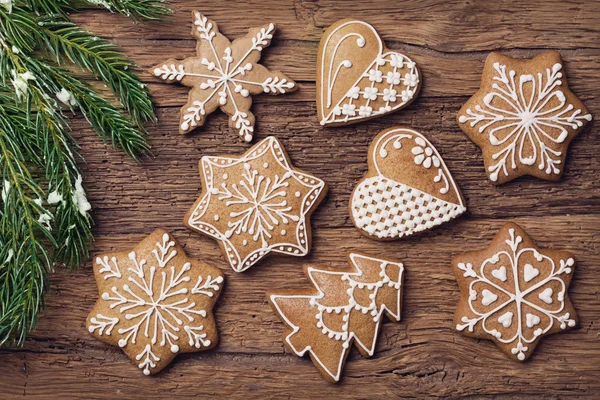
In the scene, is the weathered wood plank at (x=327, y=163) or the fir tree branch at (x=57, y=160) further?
the weathered wood plank at (x=327, y=163)

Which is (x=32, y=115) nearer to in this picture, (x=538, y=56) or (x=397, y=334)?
(x=397, y=334)

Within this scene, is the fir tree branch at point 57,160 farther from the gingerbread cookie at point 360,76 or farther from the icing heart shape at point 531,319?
the icing heart shape at point 531,319

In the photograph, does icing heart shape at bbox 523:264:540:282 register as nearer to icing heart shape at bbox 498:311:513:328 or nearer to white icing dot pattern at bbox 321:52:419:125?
icing heart shape at bbox 498:311:513:328

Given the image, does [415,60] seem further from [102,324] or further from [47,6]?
[102,324]

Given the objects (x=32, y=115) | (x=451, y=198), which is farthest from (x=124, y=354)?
(x=451, y=198)

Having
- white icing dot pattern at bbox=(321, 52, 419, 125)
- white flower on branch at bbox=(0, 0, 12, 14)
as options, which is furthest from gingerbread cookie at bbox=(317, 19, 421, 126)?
white flower on branch at bbox=(0, 0, 12, 14)

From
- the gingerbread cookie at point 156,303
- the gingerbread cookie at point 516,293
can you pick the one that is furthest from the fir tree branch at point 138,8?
the gingerbread cookie at point 516,293
